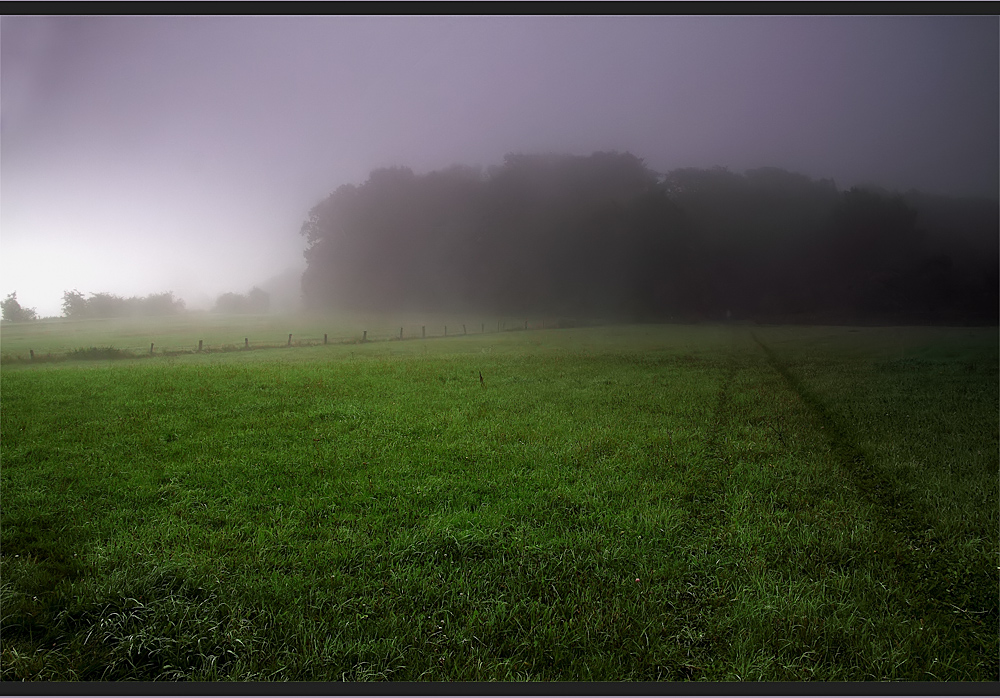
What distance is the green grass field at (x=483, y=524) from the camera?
2.36 meters

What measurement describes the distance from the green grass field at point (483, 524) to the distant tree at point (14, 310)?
0.41m

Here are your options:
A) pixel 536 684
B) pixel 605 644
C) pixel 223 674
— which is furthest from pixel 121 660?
pixel 605 644

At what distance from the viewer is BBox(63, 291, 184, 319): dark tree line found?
6129mm

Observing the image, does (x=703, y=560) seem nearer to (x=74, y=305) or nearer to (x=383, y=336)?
(x=383, y=336)

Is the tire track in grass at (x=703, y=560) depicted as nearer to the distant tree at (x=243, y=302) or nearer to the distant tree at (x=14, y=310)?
the distant tree at (x=243, y=302)

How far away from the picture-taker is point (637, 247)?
8008 millimetres

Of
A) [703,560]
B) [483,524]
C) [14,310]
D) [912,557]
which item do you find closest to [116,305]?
[14,310]

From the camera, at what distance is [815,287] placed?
835cm

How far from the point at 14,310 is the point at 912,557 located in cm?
1060

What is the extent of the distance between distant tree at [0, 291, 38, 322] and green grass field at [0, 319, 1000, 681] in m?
0.41

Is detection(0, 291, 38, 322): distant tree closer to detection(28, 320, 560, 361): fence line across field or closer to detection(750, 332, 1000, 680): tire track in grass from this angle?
detection(28, 320, 560, 361): fence line across field

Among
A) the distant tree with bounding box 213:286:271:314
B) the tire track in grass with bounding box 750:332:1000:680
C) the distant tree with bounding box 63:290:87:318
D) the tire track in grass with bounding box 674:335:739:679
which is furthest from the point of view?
→ the distant tree with bounding box 213:286:271:314

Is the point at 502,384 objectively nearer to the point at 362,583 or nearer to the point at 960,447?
the point at 362,583

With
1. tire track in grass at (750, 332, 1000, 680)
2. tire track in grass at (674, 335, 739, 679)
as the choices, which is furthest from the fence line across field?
tire track in grass at (750, 332, 1000, 680)
